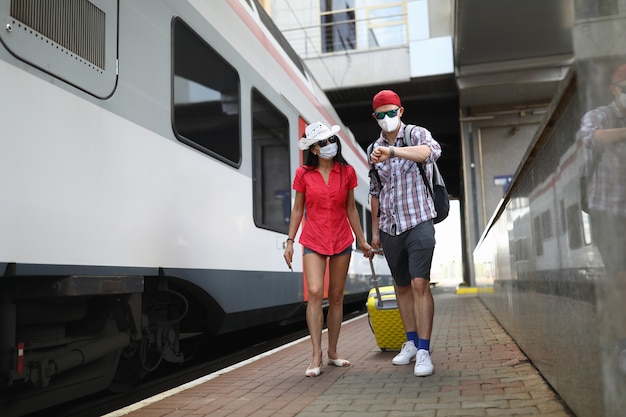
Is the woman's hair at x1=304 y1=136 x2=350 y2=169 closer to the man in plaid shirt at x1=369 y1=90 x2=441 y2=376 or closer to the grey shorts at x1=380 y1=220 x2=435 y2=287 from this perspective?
the man in plaid shirt at x1=369 y1=90 x2=441 y2=376

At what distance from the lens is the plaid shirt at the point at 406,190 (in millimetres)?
4094

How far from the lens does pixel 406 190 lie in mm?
4160

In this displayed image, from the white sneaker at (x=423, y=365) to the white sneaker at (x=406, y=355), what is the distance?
376mm

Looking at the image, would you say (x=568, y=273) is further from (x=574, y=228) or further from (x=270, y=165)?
(x=270, y=165)

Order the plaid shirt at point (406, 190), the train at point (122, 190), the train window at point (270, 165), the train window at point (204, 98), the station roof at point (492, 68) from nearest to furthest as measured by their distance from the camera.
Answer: the train at point (122, 190) < the plaid shirt at point (406, 190) < the train window at point (204, 98) < the train window at point (270, 165) < the station roof at point (492, 68)

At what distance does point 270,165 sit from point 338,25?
41.7 feet

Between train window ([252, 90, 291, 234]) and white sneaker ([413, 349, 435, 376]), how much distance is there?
2.22m

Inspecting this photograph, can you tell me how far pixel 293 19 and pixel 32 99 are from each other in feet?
56.8

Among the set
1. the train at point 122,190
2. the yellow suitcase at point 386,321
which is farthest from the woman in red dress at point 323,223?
the train at point 122,190

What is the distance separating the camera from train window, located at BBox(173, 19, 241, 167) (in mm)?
4461

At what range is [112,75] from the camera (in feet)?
11.8

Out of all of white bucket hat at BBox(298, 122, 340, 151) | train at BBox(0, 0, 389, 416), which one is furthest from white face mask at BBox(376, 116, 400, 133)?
train at BBox(0, 0, 389, 416)

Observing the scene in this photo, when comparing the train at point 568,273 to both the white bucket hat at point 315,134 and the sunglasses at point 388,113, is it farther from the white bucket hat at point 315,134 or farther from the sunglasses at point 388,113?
the white bucket hat at point 315,134

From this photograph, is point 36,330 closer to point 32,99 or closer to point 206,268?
point 32,99
